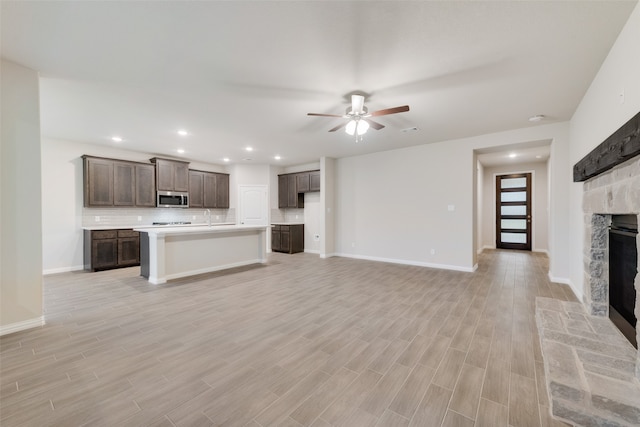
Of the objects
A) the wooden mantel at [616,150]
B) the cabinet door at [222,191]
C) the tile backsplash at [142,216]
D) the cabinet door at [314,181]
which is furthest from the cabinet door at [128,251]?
the wooden mantel at [616,150]

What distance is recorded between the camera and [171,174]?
258 inches

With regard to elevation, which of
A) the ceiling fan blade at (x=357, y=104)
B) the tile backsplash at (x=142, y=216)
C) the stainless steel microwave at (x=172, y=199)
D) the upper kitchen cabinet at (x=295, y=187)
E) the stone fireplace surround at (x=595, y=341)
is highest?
the ceiling fan blade at (x=357, y=104)

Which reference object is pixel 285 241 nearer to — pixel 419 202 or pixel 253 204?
pixel 253 204

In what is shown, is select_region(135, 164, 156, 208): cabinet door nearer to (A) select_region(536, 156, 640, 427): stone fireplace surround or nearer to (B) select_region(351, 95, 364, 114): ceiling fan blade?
(B) select_region(351, 95, 364, 114): ceiling fan blade

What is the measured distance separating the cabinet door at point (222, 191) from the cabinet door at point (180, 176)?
3.15 ft

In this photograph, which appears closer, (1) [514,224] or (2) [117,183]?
(2) [117,183]

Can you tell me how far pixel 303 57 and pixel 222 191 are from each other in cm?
611

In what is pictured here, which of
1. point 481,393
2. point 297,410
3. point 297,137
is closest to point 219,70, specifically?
point 297,137

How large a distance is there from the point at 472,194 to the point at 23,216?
667 centimetres

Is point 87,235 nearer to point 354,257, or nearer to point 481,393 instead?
point 354,257

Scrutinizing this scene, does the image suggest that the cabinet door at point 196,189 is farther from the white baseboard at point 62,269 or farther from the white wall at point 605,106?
the white wall at point 605,106

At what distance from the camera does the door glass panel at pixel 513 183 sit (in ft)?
25.9

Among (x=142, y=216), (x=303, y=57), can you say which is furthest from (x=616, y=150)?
(x=142, y=216)

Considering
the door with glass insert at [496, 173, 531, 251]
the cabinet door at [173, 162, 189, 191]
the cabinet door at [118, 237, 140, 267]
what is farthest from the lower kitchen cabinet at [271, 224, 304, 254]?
the door with glass insert at [496, 173, 531, 251]
